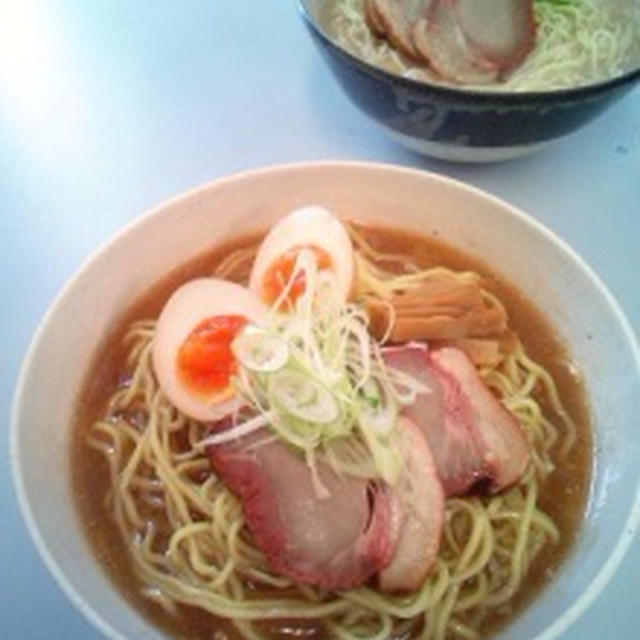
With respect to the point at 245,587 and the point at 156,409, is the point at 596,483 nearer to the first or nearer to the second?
the point at 245,587

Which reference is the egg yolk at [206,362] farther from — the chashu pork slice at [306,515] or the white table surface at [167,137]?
the white table surface at [167,137]

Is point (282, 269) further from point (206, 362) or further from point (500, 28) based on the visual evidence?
point (500, 28)

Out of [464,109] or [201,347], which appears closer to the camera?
[201,347]

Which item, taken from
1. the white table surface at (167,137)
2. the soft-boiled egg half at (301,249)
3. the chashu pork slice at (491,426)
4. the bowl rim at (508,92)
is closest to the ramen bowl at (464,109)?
the bowl rim at (508,92)

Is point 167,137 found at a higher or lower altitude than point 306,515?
higher

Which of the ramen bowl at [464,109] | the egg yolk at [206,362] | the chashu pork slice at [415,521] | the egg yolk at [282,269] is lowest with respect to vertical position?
the chashu pork slice at [415,521]

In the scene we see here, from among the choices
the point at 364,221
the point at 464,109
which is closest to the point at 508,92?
the point at 464,109

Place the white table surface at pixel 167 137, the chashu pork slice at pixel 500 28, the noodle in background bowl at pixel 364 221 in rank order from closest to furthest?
1. the noodle in background bowl at pixel 364 221
2. the white table surface at pixel 167 137
3. the chashu pork slice at pixel 500 28
